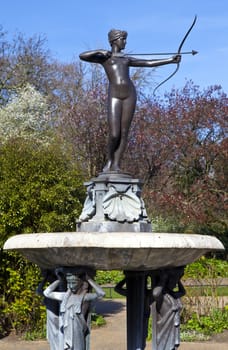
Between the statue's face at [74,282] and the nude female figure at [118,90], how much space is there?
1501 millimetres

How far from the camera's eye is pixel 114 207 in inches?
260

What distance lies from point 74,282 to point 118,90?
221cm

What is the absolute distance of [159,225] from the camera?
26.0 meters

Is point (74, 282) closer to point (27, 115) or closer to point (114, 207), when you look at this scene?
point (114, 207)

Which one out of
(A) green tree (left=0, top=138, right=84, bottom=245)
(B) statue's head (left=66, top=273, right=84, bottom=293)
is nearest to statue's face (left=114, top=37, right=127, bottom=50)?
(B) statue's head (left=66, top=273, right=84, bottom=293)

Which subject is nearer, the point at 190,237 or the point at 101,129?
the point at 190,237

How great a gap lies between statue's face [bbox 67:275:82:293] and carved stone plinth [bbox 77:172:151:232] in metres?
0.81

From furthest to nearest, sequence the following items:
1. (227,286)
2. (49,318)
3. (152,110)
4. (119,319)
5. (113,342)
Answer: (152,110) < (227,286) < (119,319) < (113,342) < (49,318)

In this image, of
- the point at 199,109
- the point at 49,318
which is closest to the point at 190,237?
the point at 49,318

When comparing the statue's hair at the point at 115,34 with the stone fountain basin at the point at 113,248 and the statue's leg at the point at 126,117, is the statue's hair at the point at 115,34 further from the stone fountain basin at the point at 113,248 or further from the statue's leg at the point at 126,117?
the stone fountain basin at the point at 113,248

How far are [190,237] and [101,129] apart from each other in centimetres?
2358

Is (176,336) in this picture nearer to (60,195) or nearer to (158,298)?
(158,298)

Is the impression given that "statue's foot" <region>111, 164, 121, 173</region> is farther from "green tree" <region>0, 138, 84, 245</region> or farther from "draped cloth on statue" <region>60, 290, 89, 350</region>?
"green tree" <region>0, 138, 84, 245</region>

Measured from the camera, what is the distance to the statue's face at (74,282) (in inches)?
230
